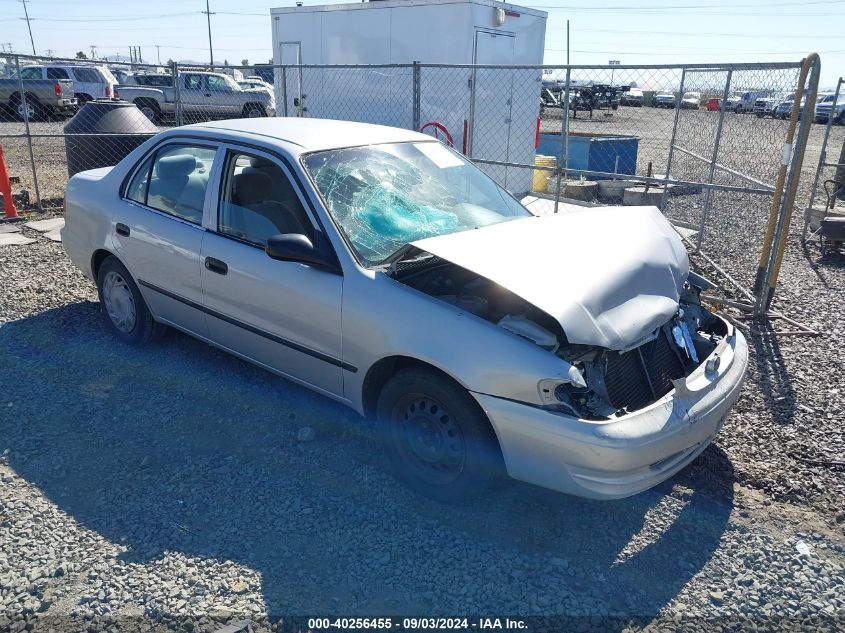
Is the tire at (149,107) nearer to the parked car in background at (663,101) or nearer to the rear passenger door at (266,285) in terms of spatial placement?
the parked car in background at (663,101)

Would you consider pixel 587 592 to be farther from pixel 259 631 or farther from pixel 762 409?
pixel 762 409

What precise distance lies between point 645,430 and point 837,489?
5.16 ft

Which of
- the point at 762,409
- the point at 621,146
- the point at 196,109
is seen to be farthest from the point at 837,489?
the point at 196,109

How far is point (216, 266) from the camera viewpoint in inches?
158

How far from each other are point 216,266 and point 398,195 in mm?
1181

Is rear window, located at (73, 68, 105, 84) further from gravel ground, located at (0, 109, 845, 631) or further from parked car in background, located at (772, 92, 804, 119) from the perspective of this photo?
parked car in background, located at (772, 92, 804, 119)

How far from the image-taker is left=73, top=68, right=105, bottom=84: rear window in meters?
23.9

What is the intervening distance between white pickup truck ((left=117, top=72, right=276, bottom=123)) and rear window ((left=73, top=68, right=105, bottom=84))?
109 centimetres

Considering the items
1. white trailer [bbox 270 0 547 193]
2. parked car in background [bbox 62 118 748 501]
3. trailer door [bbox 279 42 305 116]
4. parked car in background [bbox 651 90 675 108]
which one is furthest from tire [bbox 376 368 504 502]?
parked car in background [bbox 651 90 675 108]

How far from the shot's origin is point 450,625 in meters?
2.65

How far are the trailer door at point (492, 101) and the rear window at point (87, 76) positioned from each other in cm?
1941

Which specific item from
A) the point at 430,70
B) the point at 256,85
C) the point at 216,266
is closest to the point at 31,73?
the point at 256,85

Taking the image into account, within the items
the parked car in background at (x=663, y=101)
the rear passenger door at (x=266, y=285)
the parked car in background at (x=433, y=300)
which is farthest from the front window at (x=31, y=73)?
the rear passenger door at (x=266, y=285)

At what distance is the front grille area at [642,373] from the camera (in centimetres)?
314
